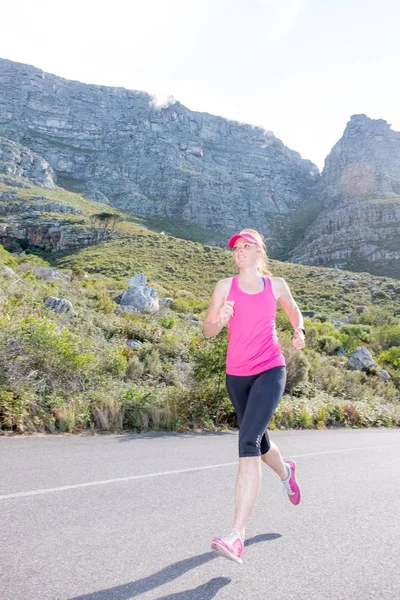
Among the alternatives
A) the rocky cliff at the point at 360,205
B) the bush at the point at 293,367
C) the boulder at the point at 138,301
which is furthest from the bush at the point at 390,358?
the rocky cliff at the point at 360,205

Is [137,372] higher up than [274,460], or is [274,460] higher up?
[274,460]

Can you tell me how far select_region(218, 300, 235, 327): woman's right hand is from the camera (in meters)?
3.23

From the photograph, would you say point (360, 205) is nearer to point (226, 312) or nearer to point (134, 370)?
point (134, 370)

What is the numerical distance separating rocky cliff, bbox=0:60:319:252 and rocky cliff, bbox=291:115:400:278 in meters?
16.7

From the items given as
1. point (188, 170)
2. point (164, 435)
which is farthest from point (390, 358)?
point (188, 170)

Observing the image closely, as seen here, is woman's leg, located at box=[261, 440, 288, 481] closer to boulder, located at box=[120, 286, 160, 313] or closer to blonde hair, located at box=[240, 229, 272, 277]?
blonde hair, located at box=[240, 229, 272, 277]

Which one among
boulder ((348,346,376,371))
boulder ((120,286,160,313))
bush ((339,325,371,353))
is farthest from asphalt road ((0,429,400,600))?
bush ((339,325,371,353))

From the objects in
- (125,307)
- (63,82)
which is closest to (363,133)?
(63,82)

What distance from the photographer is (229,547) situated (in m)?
2.70

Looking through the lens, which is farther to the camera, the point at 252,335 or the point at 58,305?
the point at 58,305

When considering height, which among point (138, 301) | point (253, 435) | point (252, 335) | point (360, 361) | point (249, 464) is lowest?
point (360, 361)

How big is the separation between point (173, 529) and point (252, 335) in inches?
63.5

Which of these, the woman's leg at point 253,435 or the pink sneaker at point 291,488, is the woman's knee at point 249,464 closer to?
the woman's leg at point 253,435

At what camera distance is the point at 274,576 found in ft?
8.84
